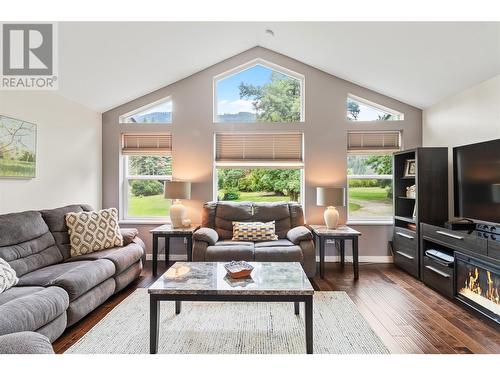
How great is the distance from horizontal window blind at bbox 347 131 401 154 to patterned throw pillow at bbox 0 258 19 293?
4.28 m

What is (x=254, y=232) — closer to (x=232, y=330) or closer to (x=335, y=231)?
(x=335, y=231)

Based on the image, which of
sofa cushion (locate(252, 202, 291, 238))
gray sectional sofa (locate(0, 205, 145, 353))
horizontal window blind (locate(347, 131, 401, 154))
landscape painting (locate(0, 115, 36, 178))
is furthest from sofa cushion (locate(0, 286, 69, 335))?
horizontal window blind (locate(347, 131, 401, 154))

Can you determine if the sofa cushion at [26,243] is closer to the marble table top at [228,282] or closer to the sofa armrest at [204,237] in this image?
the marble table top at [228,282]

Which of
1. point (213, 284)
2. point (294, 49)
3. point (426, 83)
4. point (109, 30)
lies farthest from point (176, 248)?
point (426, 83)

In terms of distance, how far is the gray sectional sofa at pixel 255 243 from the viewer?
3.47m

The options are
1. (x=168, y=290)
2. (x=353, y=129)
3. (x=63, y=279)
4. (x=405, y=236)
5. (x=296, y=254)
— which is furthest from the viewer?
(x=353, y=129)

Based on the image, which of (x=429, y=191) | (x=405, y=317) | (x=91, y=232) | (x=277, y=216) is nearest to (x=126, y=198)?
(x=91, y=232)

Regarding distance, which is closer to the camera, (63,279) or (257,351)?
(257,351)

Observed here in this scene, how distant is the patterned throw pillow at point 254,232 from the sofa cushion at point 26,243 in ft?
6.67

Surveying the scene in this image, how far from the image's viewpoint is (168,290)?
6.83 ft

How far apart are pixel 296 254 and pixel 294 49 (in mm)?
2892

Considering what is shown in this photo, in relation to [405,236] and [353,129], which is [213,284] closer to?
[405,236]

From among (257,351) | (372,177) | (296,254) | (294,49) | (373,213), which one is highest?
(294,49)

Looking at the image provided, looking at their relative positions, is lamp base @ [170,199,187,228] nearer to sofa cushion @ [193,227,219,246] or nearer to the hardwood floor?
sofa cushion @ [193,227,219,246]
